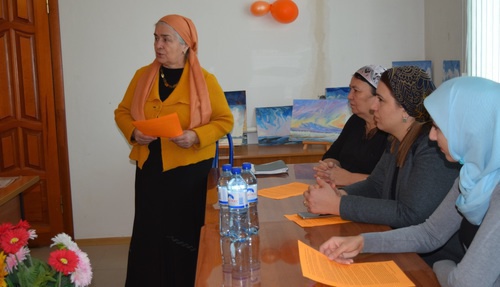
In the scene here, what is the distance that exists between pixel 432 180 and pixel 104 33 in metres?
3.73

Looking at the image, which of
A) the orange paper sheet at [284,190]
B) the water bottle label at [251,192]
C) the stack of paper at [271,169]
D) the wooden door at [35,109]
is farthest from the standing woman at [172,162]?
the wooden door at [35,109]

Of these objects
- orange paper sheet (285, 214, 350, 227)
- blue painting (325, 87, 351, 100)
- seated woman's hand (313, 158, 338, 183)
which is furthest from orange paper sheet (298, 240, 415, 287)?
blue painting (325, 87, 351, 100)

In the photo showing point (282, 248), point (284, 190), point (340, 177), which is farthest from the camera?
point (340, 177)

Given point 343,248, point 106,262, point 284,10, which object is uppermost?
point 284,10

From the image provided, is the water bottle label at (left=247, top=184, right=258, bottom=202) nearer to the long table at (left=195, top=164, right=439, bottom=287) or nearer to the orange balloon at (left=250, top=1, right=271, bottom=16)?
the long table at (left=195, top=164, right=439, bottom=287)

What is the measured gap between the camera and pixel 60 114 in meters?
5.07

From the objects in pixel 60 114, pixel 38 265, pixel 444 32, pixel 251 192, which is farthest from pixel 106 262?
pixel 38 265

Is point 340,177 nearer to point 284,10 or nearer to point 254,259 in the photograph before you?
point 254,259

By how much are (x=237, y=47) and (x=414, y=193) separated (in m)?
3.22

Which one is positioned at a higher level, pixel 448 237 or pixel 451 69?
pixel 451 69

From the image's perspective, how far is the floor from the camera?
14.2ft

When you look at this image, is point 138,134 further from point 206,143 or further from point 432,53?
point 432,53

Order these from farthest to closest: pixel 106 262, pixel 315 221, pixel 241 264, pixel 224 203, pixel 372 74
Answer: pixel 106 262
pixel 372 74
pixel 315 221
pixel 224 203
pixel 241 264

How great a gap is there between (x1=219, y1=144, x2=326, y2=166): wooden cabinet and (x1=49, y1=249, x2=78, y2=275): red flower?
3.26m
